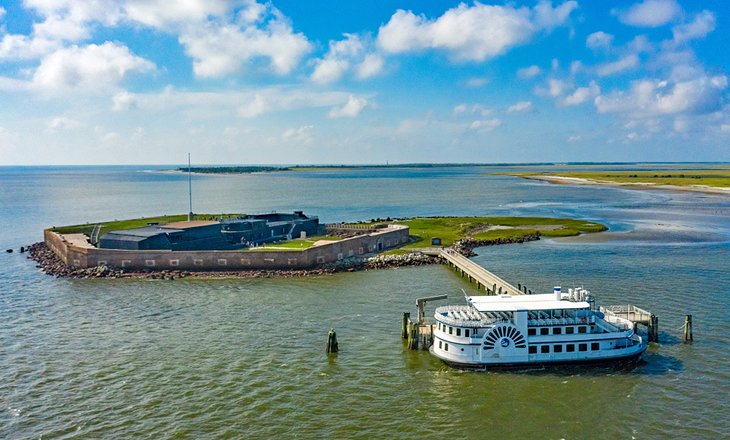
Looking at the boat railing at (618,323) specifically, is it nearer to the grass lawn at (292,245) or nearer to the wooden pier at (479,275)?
the wooden pier at (479,275)

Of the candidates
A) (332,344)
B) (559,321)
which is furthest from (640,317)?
(332,344)

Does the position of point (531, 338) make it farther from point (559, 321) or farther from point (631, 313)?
point (631, 313)

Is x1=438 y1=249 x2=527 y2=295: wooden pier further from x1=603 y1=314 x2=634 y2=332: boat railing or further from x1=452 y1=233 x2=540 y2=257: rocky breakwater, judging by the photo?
x1=603 y1=314 x2=634 y2=332: boat railing

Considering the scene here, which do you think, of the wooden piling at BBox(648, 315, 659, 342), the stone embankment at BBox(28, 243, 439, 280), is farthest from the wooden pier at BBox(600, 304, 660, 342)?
the stone embankment at BBox(28, 243, 439, 280)

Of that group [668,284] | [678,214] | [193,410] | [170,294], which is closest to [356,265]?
[170,294]

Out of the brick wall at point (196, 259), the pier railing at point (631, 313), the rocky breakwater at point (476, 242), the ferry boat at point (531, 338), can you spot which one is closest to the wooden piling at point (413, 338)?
the ferry boat at point (531, 338)

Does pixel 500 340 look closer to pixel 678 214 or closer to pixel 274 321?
pixel 274 321
